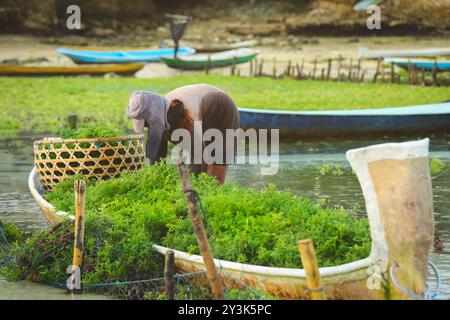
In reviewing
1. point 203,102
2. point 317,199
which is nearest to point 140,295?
point 203,102

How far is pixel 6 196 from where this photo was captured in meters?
10.9

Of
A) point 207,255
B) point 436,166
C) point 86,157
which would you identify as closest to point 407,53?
point 436,166

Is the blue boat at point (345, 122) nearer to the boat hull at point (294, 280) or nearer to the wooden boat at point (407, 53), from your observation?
the boat hull at point (294, 280)

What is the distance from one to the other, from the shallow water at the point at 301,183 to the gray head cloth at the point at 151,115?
1.56 meters

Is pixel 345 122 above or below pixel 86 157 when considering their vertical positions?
below

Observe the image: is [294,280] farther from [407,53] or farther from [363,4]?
[363,4]

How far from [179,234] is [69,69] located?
2111cm

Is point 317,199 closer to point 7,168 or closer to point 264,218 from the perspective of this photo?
point 264,218

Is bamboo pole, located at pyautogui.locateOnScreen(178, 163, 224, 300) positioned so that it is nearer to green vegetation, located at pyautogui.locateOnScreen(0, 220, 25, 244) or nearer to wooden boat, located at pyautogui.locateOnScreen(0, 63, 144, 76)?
→ green vegetation, located at pyautogui.locateOnScreen(0, 220, 25, 244)

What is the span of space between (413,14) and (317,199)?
25.5 meters

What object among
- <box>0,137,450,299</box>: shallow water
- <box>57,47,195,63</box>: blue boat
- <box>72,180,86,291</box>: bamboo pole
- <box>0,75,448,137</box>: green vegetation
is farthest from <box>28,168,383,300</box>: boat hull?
<box>57,47,195,63</box>: blue boat

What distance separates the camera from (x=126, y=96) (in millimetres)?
21484
